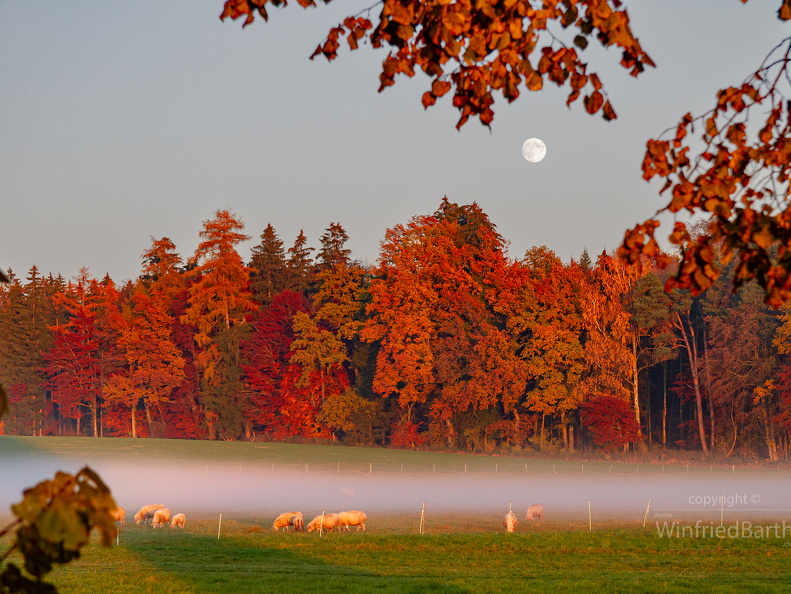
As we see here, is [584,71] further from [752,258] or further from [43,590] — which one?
[43,590]

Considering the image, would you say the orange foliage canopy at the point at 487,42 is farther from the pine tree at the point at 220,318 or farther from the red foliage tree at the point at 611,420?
the pine tree at the point at 220,318

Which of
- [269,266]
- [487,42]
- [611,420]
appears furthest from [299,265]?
[487,42]

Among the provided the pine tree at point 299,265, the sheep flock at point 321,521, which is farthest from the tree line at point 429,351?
the sheep flock at point 321,521

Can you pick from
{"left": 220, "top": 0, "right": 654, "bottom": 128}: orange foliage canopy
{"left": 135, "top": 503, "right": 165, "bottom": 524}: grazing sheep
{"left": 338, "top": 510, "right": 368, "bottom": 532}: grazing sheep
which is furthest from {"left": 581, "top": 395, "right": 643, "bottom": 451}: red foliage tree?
{"left": 220, "top": 0, "right": 654, "bottom": 128}: orange foliage canopy

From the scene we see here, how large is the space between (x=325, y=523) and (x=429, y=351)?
3341 centimetres

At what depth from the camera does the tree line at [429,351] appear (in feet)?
186

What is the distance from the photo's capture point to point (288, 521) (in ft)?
89.2

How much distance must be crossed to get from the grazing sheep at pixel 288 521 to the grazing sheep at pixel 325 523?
595mm

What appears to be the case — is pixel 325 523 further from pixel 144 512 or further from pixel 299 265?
pixel 299 265

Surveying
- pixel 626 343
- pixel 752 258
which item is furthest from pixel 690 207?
pixel 626 343

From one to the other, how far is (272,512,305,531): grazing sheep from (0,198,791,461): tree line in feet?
104

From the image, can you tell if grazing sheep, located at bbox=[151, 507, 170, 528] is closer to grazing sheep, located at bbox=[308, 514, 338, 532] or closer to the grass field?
the grass field

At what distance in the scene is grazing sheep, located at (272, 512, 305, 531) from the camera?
87.5 feet

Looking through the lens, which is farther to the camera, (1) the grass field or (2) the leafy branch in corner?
(1) the grass field
